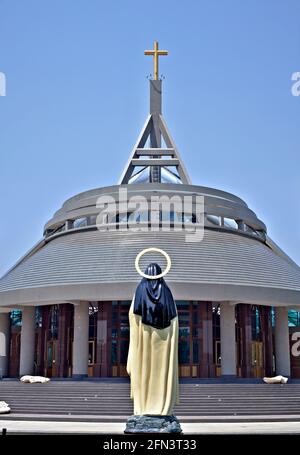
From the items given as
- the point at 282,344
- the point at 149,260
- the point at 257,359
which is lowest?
the point at 257,359

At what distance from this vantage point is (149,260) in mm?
29188

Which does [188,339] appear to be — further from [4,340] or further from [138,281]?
[4,340]

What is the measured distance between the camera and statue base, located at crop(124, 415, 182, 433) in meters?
13.1

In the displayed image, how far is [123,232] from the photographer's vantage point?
32.2m

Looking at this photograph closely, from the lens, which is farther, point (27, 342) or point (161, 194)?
point (161, 194)

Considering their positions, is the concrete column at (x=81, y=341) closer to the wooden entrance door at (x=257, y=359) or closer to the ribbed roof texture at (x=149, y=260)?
the ribbed roof texture at (x=149, y=260)

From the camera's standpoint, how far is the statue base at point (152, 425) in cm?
1308

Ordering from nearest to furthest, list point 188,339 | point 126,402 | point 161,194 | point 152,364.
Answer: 1. point 152,364
2. point 126,402
3. point 188,339
4. point 161,194

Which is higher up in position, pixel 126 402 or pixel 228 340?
pixel 228 340

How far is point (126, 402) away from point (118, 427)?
402 centimetres

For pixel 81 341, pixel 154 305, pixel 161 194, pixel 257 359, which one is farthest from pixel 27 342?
pixel 154 305

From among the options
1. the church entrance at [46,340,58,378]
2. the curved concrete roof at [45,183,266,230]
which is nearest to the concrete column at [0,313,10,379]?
the church entrance at [46,340,58,378]

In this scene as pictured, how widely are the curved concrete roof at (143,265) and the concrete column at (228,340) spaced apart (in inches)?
50.6

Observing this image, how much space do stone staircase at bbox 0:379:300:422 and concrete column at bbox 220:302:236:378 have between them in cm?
462
